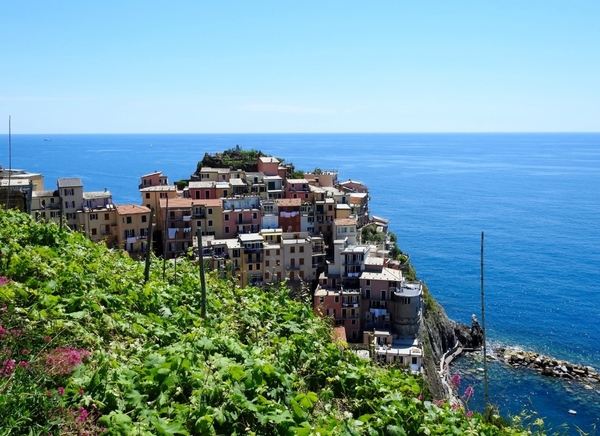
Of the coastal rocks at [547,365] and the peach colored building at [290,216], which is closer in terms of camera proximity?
the coastal rocks at [547,365]

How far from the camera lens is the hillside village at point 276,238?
37031 millimetres

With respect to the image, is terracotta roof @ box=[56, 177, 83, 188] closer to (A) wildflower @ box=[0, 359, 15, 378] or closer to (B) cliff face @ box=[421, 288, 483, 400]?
(B) cliff face @ box=[421, 288, 483, 400]

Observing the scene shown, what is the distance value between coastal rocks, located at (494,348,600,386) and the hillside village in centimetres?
818

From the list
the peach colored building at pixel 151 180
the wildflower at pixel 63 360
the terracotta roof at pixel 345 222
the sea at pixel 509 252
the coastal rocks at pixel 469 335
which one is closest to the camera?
the wildflower at pixel 63 360

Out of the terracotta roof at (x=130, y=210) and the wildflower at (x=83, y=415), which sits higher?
the wildflower at (x=83, y=415)

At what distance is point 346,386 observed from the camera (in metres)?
8.09

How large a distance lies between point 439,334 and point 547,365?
26.7 feet

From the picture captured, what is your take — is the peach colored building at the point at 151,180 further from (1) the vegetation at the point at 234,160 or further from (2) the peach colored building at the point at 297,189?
(2) the peach colored building at the point at 297,189

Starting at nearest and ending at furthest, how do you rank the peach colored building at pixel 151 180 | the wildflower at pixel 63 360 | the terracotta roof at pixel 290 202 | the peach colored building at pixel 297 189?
the wildflower at pixel 63 360 < the terracotta roof at pixel 290 202 < the peach colored building at pixel 151 180 < the peach colored building at pixel 297 189

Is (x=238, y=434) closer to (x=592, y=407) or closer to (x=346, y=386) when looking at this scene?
(x=346, y=386)

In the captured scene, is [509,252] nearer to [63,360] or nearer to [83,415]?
[63,360]

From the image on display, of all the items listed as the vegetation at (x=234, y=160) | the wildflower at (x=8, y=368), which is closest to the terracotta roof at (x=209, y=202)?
the vegetation at (x=234, y=160)

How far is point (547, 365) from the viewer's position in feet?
127

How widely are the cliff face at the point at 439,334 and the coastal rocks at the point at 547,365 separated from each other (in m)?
4.04
